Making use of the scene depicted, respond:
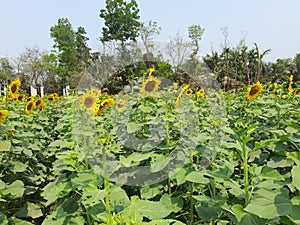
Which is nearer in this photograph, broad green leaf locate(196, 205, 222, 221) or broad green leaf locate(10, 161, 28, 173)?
broad green leaf locate(196, 205, 222, 221)

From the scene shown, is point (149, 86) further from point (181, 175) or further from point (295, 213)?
point (295, 213)

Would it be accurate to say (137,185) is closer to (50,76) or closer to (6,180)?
(6,180)

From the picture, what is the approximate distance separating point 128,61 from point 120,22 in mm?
14460

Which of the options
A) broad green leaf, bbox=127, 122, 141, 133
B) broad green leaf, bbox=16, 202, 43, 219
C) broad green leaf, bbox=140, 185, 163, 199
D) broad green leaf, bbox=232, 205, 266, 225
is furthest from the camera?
broad green leaf, bbox=16, 202, 43, 219

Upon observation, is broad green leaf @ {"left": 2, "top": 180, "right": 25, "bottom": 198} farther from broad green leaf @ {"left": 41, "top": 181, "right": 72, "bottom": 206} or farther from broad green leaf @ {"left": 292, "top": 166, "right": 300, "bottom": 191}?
broad green leaf @ {"left": 292, "top": 166, "right": 300, "bottom": 191}

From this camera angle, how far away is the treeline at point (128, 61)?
8.43 metres

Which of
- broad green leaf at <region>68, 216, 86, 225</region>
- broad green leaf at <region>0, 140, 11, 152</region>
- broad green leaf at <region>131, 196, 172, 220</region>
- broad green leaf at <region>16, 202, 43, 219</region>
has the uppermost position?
broad green leaf at <region>0, 140, 11, 152</region>

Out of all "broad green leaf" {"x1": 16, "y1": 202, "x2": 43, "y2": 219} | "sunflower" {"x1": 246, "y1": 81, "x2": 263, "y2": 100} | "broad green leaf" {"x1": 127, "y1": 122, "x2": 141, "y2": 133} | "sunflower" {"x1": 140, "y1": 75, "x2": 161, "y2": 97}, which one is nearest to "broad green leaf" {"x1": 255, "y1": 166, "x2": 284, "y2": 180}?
"broad green leaf" {"x1": 127, "y1": 122, "x2": 141, "y2": 133}

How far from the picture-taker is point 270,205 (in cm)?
96

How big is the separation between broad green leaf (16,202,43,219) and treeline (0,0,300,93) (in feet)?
3.94

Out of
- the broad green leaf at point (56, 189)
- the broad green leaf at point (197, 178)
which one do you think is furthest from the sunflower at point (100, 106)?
the broad green leaf at point (197, 178)

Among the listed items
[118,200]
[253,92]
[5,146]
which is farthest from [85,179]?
[253,92]

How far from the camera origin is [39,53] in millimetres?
35875

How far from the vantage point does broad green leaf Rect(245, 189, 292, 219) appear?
931 millimetres
